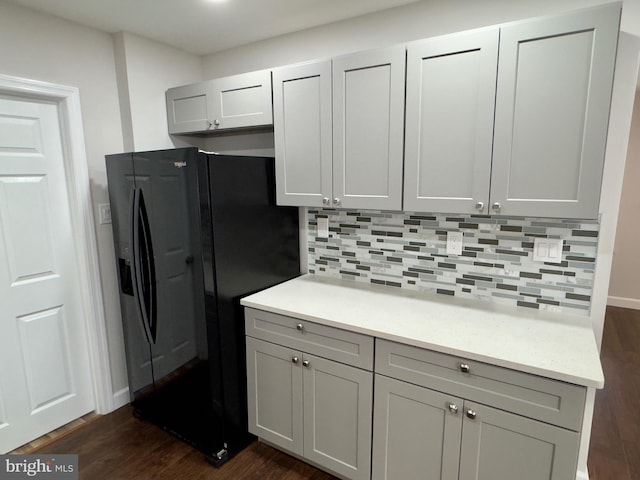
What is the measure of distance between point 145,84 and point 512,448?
275 cm

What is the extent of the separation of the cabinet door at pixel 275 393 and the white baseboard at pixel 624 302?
434cm

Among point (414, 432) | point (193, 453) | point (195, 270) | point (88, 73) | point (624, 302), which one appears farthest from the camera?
point (624, 302)

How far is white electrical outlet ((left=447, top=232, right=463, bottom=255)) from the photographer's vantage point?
1986mm

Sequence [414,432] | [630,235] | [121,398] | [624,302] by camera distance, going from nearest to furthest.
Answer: [414,432], [121,398], [630,235], [624,302]

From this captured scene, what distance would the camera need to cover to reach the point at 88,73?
2.23 m

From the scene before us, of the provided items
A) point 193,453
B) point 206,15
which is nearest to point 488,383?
point 193,453

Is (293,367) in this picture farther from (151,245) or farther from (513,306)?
(513,306)

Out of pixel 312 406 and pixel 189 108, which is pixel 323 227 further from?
pixel 189 108

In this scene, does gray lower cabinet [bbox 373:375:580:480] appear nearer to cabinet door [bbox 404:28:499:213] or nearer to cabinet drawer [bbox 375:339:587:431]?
cabinet drawer [bbox 375:339:587:431]

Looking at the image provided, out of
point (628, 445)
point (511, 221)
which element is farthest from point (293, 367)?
point (628, 445)

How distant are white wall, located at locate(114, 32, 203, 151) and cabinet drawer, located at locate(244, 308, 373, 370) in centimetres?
137

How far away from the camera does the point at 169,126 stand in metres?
2.57

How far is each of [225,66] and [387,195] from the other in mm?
1641

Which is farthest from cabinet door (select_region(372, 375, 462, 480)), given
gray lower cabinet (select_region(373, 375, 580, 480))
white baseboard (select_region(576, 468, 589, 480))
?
white baseboard (select_region(576, 468, 589, 480))
